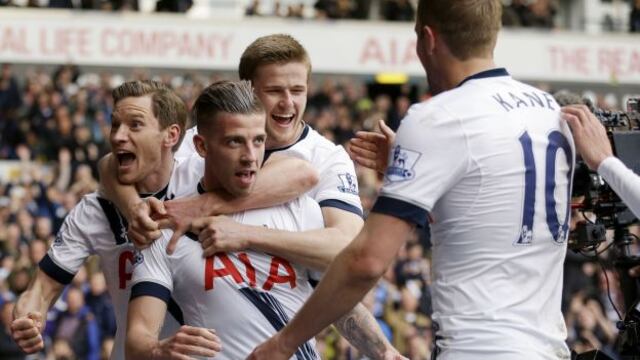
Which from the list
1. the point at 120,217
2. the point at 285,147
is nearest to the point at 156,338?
the point at 120,217

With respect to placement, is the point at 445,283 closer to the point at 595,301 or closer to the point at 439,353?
the point at 439,353

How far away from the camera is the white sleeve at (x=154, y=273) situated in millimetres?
5008

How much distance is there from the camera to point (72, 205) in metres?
17.8

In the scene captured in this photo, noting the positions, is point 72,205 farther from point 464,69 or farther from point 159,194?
point 464,69

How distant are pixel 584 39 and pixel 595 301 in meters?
12.9

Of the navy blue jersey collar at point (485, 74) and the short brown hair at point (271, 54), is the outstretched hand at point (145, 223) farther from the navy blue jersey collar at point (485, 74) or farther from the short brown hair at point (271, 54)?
the navy blue jersey collar at point (485, 74)

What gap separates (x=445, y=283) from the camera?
4406mm

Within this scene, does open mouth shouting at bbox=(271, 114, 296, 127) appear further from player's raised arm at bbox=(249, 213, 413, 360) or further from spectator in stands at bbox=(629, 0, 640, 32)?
spectator in stands at bbox=(629, 0, 640, 32)

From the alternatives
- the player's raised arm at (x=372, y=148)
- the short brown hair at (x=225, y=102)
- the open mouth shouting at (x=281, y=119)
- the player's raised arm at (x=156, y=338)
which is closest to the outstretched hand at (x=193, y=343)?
the player's raised arm at (x=156, y=338)

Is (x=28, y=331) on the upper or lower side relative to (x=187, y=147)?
lower

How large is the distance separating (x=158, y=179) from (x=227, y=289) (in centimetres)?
85

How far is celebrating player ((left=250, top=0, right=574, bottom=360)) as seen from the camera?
4.24 meters

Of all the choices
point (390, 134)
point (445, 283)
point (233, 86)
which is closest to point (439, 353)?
point (445, 283)

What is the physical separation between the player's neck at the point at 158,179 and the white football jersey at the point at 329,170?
0.47m
